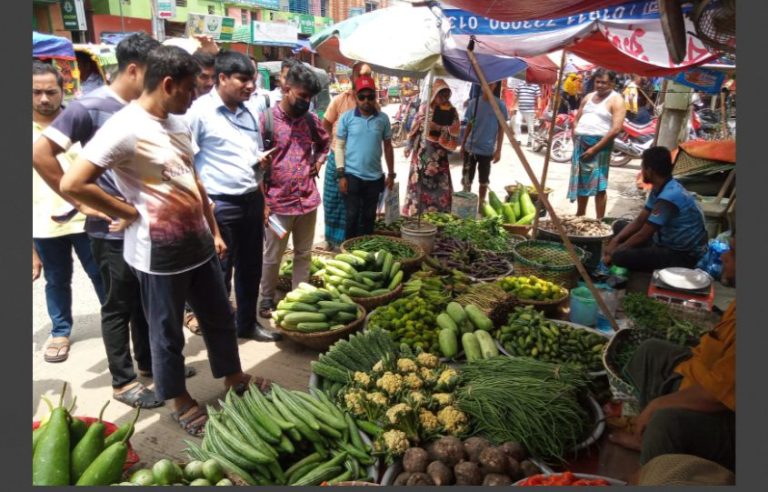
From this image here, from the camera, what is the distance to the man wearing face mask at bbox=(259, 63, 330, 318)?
4.10 m

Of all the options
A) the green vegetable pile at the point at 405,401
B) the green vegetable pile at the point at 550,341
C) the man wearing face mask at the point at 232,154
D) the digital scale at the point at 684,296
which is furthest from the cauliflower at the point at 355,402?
the digital scale at the point at 684,296

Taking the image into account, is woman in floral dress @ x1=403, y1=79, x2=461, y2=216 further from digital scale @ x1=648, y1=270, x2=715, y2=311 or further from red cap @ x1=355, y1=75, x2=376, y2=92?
digital scale @ x1=648, y1=270, x2=715, y2=311

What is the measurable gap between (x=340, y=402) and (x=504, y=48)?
429 cm

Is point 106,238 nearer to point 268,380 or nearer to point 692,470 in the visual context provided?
point 268,380

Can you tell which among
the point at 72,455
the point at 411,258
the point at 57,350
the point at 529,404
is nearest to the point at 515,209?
the point at 411,258

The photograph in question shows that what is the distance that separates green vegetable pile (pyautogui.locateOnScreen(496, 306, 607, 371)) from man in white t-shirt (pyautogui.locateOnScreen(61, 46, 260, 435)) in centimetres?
197

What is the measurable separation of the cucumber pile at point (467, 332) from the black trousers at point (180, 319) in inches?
55.3

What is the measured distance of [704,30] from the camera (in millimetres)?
2322

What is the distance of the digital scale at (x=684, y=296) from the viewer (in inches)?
152

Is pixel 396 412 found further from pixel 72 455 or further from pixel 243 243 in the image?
pixel 243 243

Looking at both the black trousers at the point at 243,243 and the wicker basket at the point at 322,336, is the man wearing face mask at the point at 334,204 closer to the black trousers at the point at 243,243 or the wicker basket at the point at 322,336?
the black trousers at the point at 243,243

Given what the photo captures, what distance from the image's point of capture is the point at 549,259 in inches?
198

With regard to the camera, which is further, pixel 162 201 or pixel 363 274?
pixel 363 274

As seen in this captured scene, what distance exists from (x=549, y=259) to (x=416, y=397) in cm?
283
